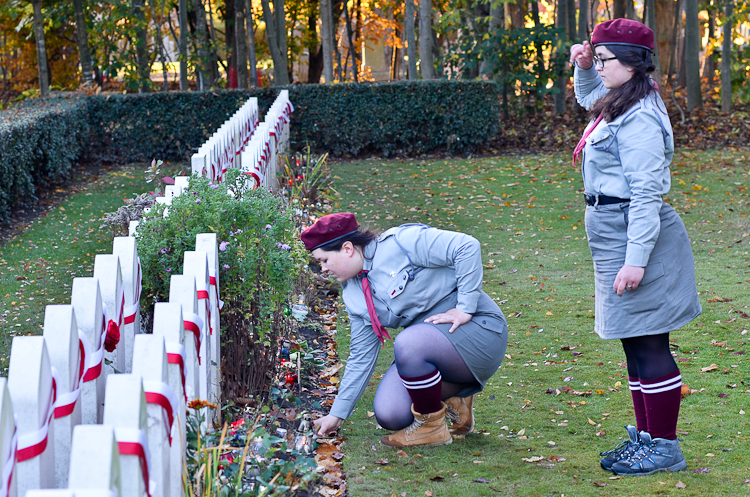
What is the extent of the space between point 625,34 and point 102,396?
7.59ft

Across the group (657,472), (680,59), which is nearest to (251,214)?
(657,472)

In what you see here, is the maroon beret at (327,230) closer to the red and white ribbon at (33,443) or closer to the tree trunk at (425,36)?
the red and white ribbon at (33,443)

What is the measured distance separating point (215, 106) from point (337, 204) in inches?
221

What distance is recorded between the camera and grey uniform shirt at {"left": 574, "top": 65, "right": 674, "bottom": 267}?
2.91 metres

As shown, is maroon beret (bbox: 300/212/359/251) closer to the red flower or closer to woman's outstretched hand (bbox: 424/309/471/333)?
woman's outstretched hand (bbox: 424/309/471/333)

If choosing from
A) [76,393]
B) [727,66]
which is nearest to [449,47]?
[727,66]

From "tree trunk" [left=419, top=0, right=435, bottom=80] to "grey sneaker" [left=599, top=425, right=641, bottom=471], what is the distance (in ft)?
44.0

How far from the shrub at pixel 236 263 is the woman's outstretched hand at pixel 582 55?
5.40 feet

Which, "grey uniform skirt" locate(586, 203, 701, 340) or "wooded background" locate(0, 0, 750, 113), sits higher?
"wooded background" locate(0, 0, 750, 113)

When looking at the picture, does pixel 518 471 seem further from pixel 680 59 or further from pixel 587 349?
pixel 680 59

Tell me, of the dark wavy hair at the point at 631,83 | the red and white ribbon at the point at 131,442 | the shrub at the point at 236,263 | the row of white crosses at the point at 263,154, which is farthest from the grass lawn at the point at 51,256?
the dark wavy hair at the point at 631,83

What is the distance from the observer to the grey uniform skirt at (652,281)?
302 centimetres

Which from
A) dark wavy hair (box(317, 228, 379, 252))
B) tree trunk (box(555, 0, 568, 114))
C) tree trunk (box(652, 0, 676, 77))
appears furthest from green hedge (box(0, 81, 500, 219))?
dark wavy hair (box(317, 228, 379, 252))

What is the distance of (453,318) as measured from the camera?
3.47 m
